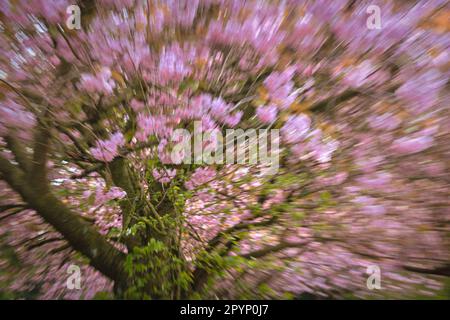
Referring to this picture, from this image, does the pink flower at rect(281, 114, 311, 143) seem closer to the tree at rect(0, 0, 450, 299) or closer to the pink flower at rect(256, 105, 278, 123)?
the tree at rect(0, 0, 450, 299)

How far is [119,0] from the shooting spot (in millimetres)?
1722

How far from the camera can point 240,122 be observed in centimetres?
226

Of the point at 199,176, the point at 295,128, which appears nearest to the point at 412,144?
the point at 295,128

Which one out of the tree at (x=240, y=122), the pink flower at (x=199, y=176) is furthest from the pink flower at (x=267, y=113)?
the pink flower at (x=199, y=176)

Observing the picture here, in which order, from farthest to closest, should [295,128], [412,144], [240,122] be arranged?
1. [240,122]
2. [295,128]
3. [412,144]

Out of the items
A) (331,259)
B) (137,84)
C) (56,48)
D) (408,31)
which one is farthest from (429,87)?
(56,48)

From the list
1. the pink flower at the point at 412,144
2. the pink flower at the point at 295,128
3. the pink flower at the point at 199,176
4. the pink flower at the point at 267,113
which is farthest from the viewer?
the pink flower at the point at 199,176

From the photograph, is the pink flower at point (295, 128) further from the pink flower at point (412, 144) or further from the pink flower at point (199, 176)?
the pink flower at point (199, 176)

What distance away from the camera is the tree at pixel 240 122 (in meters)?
1.63

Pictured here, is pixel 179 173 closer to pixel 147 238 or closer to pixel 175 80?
pixel 147 238

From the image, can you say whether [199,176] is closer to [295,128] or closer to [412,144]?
[295,128]

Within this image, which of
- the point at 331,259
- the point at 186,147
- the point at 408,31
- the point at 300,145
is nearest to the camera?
the point at 408,31

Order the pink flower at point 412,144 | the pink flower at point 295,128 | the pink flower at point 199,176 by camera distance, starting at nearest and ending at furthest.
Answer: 1. the pink flower at point 412,144
2. the pink flower at point 295,128
3. the pink flower at point 199,176

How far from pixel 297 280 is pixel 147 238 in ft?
5.87
